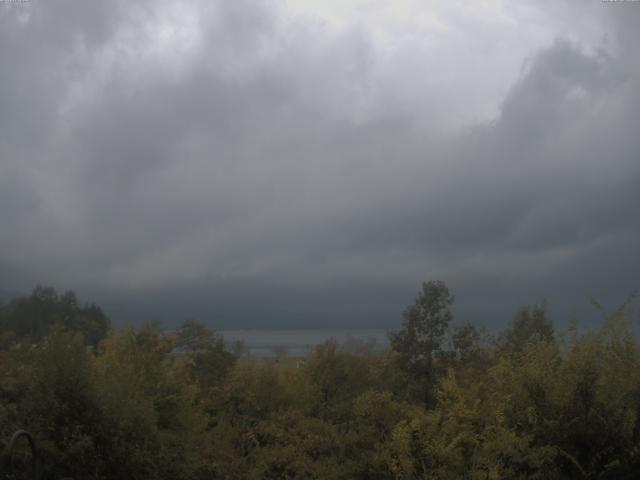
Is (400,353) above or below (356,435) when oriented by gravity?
above

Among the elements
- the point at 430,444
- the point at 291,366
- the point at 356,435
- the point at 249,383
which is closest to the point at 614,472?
the point at 430,444

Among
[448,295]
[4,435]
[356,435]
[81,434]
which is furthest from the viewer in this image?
[448,295]

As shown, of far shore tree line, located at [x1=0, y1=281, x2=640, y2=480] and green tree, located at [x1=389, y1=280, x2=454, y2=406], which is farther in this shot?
green tree, located at [x1=389, y1=280, x2=454, y2=406]

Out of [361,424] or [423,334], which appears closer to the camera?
[361,424]

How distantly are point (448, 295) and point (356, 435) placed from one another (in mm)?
7089

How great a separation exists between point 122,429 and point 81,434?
0.72 m

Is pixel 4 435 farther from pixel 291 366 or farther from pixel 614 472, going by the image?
pixel 291 366

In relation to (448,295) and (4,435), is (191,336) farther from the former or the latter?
(4,435)

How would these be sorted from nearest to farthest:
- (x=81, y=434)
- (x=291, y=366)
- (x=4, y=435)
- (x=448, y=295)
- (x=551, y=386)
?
(x=4, y=435) < (x=81, y=434) < (x=551, y=386) < (x=448, y=295) < (x=291, y=366)

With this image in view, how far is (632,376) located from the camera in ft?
42.0

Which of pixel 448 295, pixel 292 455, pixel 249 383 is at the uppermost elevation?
pixel 448 295

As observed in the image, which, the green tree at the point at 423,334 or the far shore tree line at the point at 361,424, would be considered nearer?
the far shore tree line at the point at 361,424

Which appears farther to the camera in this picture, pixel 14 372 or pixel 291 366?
pixel 291 366

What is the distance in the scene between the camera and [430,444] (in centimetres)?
1293
